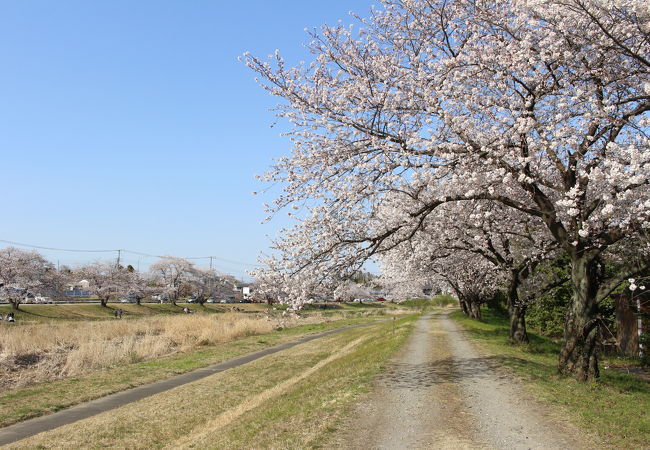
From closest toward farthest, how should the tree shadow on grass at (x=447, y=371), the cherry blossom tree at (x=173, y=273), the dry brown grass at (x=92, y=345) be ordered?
the tree shadow on grass at (x=447, y=371) < the dry brown grass at (x=92, y=345) < the cherry blossom tree at (x=173, y=273)

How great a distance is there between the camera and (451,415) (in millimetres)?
9531

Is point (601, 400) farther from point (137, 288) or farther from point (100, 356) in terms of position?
point (137, 288)

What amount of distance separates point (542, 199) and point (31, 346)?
27479mm

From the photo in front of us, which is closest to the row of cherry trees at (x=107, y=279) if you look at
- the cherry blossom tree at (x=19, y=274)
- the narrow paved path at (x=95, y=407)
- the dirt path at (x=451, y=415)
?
the cherry blossom tree at (x=19, y=274)

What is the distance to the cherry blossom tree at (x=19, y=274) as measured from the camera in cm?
5622

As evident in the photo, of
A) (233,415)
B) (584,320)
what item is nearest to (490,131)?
(584,320)

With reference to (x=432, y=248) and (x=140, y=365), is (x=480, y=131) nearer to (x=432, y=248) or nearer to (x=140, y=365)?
(x=432, y=248)

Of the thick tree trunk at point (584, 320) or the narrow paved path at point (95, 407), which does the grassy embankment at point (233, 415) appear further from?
the thick tree trunk at point (584, 320)

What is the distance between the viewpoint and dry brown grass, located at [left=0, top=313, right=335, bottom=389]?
22688mm

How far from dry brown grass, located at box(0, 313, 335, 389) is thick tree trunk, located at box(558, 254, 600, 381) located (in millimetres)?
8444

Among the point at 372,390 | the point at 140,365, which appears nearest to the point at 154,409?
the point at 372,390

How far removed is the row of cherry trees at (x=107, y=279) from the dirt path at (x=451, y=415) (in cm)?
5589

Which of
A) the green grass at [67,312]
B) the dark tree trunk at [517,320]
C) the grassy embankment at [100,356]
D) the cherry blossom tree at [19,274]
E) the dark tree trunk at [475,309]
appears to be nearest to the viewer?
the grassy embankment at [100,356]

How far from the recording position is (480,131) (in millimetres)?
12164
